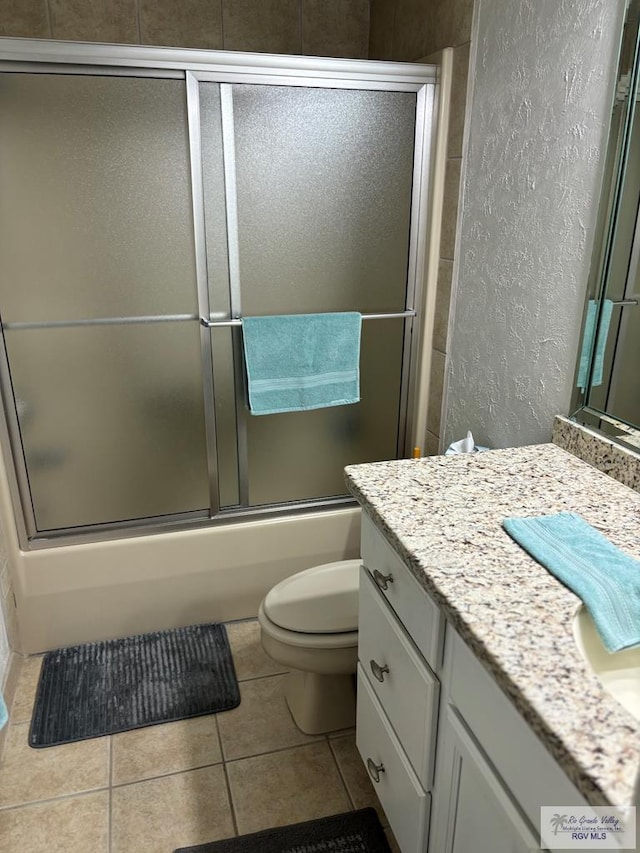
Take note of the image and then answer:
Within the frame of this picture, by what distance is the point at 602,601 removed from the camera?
0.97 m

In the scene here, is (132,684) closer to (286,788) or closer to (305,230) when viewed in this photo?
(286,788)

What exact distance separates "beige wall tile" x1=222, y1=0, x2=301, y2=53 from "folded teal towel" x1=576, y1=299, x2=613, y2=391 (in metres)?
1.57

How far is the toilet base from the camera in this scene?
1772 mm

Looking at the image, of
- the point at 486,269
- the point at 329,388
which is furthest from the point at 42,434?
the point at 486,269

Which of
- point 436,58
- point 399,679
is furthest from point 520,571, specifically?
point 436,58

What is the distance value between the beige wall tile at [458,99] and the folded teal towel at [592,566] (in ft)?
→ 3.92

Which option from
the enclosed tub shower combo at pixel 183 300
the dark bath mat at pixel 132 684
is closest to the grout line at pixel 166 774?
the dark bath mat at pixel 132 684

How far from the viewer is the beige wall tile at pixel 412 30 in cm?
198

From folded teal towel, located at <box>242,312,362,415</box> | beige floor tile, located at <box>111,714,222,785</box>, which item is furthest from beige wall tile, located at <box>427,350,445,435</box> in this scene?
beige floor tile, located at <box>111,714,222,785</box>

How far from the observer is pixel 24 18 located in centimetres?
208

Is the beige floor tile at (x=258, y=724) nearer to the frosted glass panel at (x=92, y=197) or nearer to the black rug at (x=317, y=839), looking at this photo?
the black rug at (x=317, y=839)

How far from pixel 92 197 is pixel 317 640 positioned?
131 centimetres

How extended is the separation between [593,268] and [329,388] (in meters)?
0.89

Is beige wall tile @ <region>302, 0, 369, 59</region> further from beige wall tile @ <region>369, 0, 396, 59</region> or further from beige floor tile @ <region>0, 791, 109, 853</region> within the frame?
beige floor tile @ <region>0, 791, 109, 853</region>
